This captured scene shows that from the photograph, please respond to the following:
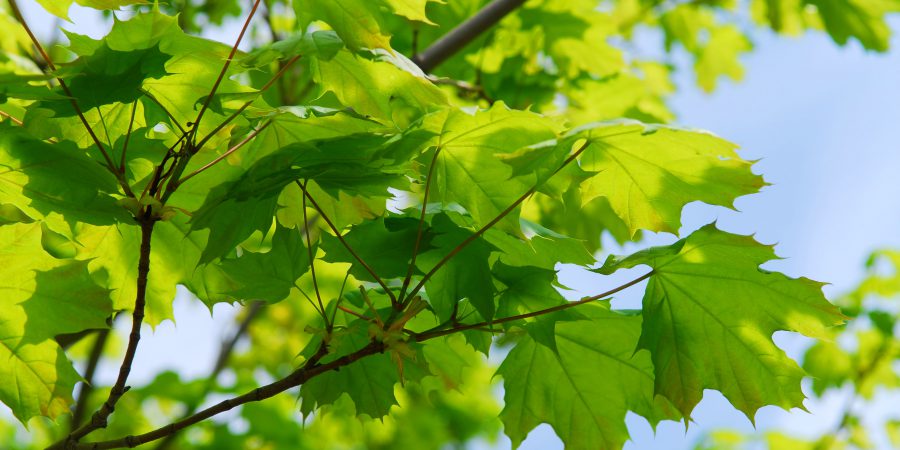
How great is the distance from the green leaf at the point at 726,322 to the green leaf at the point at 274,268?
2.17ft

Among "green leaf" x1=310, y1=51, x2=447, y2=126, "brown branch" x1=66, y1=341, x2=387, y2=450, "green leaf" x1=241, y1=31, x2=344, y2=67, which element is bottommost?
"brown branch" x1=66, y1=341, x2=387, y2=450

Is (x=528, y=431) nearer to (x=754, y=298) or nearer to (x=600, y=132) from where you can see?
(x=754, y=298)

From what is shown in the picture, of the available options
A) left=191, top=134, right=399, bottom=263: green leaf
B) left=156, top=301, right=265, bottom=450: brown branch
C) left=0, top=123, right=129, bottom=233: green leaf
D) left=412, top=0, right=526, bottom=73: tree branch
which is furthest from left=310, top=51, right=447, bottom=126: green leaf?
left=156, top=301, right=265, bottom=450: brown branch

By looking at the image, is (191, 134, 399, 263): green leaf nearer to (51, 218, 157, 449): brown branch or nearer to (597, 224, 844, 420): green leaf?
(51, 218, 157, 449): brown branch

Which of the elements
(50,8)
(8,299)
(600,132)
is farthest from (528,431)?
(50,8)

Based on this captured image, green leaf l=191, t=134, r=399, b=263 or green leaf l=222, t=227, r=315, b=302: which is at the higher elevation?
green leaf l=191, t=134, r=399, b=263

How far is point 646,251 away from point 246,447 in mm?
3178

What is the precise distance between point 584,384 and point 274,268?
66 cm

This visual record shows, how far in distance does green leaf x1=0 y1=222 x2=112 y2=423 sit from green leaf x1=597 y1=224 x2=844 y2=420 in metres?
1.01

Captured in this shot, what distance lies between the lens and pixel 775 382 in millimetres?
1572

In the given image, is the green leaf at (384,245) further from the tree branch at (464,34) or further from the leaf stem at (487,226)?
the tree branch at (464,34)

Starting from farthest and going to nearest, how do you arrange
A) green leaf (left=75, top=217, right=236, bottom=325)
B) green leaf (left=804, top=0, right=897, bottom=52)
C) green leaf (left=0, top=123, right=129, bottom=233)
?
green leaf (left=804, top=0, right=897, bottom=52) < green leaf (left=75, top=217, right=236, bottom=325) < green leaf (left=0, top=123, right=129, bottom=233)

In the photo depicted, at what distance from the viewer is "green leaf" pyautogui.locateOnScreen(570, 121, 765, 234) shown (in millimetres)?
1368

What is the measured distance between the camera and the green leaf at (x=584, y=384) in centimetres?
171
